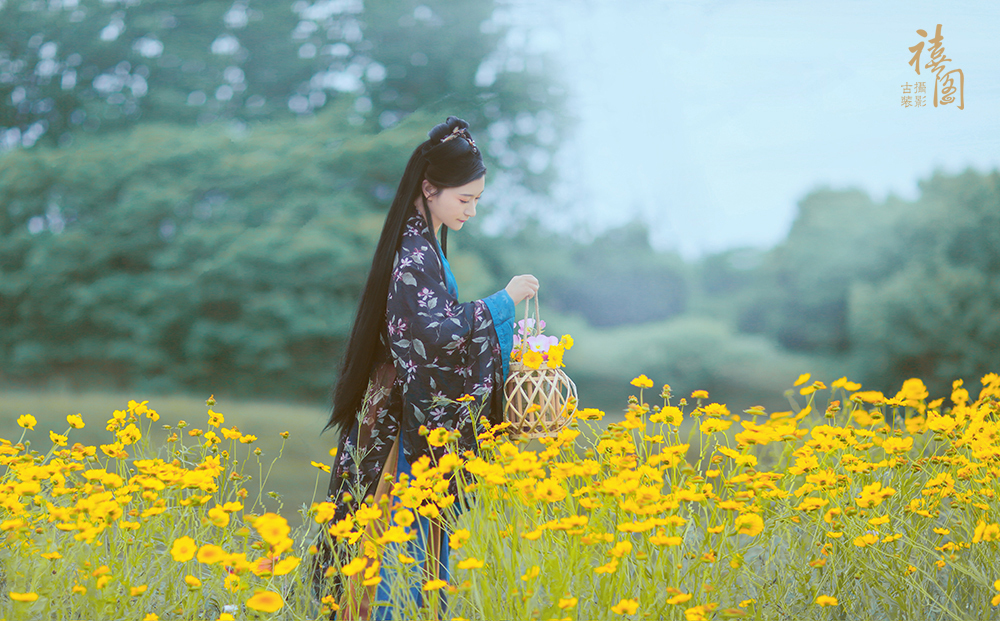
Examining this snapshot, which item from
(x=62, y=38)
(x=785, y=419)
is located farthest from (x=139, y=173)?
(x=785, y=419)

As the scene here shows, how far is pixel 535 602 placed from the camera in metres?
1.27

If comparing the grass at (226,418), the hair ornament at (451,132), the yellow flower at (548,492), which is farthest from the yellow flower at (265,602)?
the grass at (226,418)

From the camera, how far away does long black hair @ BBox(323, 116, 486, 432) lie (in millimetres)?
1957

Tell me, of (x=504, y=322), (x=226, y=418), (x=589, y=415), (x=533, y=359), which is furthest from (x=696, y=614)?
(x=226, y=418)

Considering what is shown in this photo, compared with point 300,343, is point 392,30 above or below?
above

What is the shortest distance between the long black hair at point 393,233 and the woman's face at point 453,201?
16mm

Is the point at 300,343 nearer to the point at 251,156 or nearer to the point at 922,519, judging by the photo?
the point at 251,156

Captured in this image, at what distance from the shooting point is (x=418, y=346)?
1896mm

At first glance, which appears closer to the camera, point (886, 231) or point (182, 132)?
point (182, 132)

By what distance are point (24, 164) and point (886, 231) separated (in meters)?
8.78

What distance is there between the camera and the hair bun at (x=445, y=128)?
1968 mm

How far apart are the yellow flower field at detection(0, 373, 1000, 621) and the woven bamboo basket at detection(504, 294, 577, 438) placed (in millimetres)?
81

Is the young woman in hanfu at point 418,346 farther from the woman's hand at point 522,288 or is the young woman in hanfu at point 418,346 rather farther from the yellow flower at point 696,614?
the yellow flower at point 696,614

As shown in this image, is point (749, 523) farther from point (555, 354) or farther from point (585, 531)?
point (555, 354)
